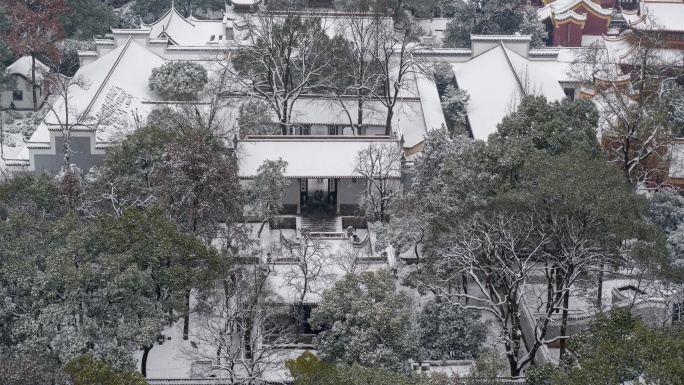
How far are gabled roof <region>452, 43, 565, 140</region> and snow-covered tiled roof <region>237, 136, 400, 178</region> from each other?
208 inches

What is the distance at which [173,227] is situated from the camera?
88.2 ft

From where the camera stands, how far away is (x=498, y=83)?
4366 centimetres

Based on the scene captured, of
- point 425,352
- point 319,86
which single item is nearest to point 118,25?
point 319,86

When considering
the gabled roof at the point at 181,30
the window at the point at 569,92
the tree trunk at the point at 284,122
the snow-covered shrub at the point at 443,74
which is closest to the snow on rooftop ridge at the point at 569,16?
the window at the point at 569,92

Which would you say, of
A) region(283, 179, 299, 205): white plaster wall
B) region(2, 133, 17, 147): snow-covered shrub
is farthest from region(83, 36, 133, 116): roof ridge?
region(283, 179, 299, 205): white plaster wall

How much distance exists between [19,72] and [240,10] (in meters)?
12.8

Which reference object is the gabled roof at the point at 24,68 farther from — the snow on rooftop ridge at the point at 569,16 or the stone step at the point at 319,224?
the snow on rooftop ridge at the point at 569,16

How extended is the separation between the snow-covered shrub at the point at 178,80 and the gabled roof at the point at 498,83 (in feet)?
33.5

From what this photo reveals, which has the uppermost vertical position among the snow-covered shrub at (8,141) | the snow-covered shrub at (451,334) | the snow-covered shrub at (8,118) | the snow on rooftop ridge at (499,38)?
the snow on rooftop ridge at (499,38)

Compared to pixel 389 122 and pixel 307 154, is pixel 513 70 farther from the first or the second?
pixel 307 154

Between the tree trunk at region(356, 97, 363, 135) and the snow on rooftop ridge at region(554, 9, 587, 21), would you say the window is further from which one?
the tree trunk at region(356, 97, 363, 135)

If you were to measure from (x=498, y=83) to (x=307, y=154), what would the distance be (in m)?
10.1

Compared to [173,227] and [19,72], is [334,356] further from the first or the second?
[19,72]

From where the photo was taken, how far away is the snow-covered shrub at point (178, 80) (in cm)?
4138
